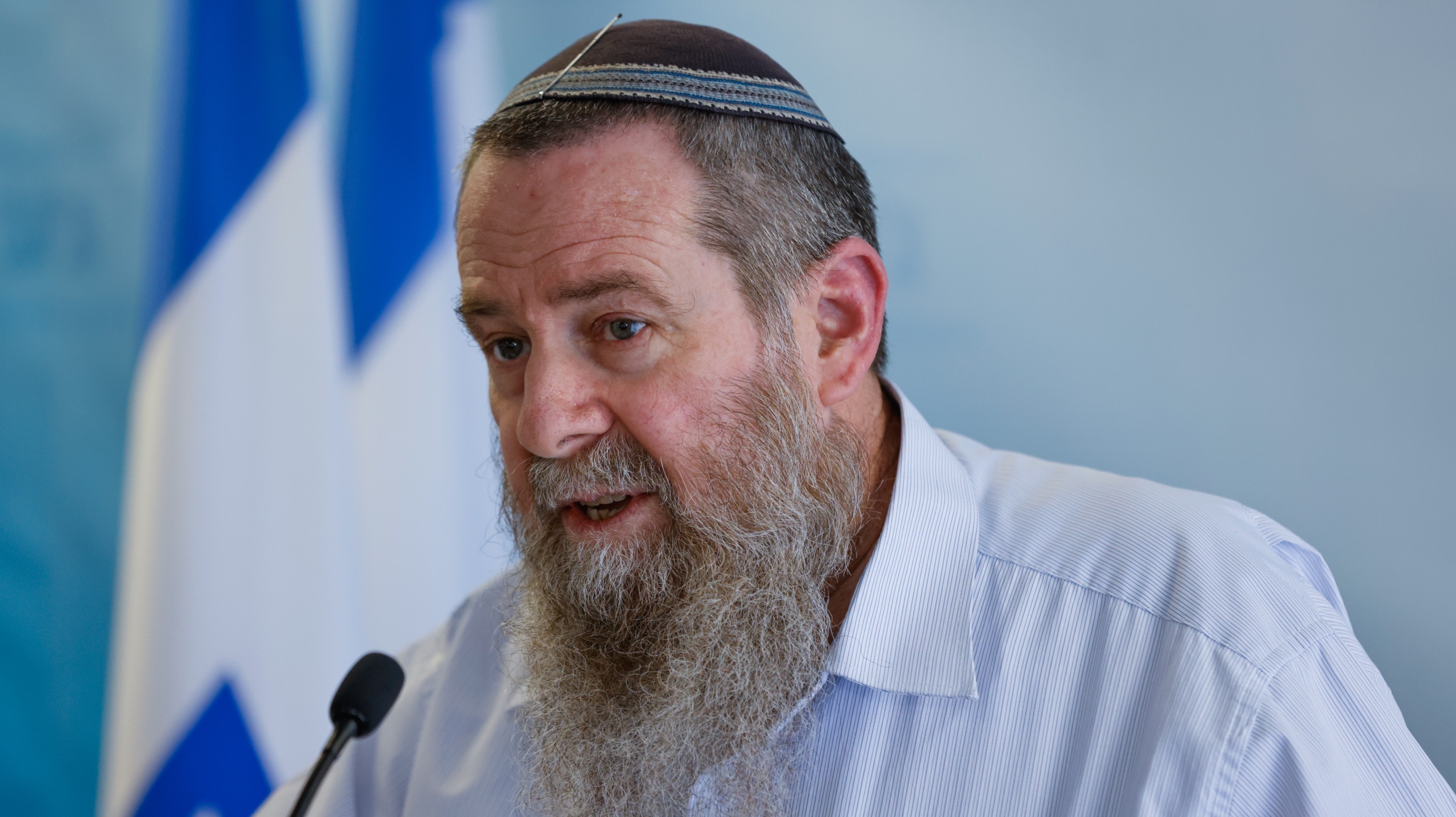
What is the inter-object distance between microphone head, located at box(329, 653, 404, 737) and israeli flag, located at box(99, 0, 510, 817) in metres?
1.01

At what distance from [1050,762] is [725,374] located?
1.77ft

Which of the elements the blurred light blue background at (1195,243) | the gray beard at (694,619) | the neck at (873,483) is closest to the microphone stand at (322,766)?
the gray beard at (694,619)

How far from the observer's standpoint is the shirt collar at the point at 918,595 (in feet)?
3.59

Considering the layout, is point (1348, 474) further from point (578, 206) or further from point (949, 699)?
point (578, 206)

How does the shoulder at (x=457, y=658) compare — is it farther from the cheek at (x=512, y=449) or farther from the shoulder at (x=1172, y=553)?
the shoulder at (x=1172, y=553)

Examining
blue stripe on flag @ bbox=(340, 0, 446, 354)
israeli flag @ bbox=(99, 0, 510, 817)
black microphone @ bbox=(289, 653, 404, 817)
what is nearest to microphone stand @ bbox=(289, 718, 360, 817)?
black microphone @ bbox=(289, 653, 404, 817)

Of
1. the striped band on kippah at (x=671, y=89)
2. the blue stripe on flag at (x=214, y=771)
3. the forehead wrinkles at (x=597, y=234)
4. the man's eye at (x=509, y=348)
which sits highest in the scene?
the striped band on kippah at (x=671, y=89)

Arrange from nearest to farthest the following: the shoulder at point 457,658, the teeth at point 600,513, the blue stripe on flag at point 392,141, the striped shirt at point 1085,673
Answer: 1. the striped shirt at point 1085,673
2. the teeth at point 600,513
3. the shoulder at point 457,658
4. the blue stripe on flag at point 392,141

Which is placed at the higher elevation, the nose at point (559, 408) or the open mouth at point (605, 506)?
the nose at point (559, 408)

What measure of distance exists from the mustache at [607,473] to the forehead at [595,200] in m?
0.22

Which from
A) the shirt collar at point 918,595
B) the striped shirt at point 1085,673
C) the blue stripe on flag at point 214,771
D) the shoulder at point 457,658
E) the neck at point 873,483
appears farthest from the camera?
the blue stripe on flag at point 214,771

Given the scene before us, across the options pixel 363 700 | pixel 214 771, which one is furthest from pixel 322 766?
pixel 214 771

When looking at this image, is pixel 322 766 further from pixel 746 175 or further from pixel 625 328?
pixel 746 175

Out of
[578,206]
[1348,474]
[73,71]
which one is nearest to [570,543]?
[578,206]
